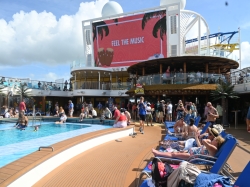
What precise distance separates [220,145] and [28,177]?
11.3 ft

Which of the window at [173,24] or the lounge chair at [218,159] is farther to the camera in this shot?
the window at [173,24]

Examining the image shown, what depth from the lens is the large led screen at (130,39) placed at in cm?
2989

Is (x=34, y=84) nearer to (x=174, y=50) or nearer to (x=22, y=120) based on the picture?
(x=22, y=120)

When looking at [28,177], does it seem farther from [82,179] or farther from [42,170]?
[82,179]

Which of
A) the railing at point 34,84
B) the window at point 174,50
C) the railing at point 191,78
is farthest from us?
the window at point 174,50

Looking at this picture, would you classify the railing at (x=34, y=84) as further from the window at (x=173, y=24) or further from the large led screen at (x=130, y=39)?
the window at (x=173, y=24)

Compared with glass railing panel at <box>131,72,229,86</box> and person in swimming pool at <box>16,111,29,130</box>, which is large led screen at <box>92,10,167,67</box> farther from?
person in swimming pool at <box>16,111,29,130</box>

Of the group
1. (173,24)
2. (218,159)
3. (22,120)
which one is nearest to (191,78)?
(22,120)

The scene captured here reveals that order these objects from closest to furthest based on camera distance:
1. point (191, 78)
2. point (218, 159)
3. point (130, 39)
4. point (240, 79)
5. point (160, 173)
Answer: point (160, 173) < point (218, 159) < point (240, 79) < point (191, 78) < point (130, 39)

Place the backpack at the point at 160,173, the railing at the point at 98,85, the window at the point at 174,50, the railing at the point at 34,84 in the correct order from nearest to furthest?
1. the backpack at the point at 160,173
2. the railing at the point at 34,84
3. the railing at the point at 98,85
4. the window at the point at 174,50

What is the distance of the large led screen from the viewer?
29.9m

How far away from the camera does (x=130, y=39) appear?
104 feet

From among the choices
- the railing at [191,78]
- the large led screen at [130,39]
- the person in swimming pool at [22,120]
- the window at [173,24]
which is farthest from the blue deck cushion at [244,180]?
the window at [173,24]

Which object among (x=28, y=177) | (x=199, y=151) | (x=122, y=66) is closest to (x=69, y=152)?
(x=28, y=177)
